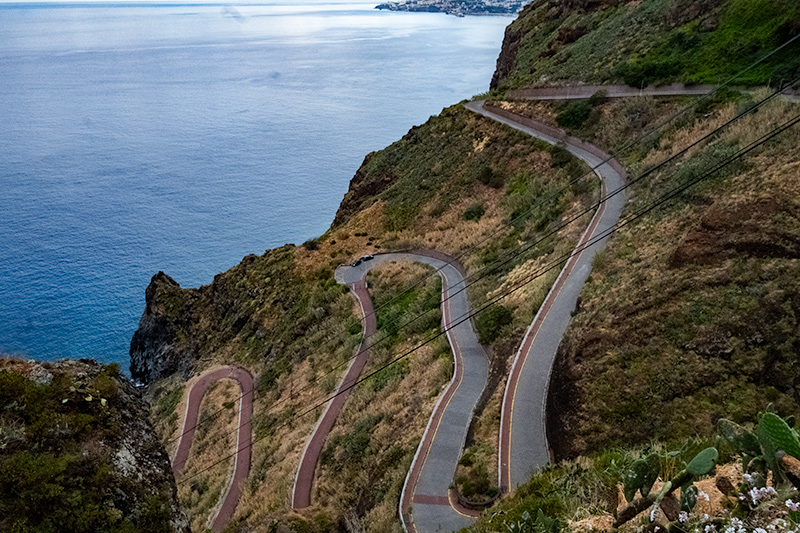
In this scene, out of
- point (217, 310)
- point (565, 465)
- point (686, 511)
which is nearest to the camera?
point (686, 511)

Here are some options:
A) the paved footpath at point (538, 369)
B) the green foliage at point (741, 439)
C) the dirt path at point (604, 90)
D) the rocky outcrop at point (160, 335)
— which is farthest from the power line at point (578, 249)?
the rocky outcrop at point (160, 335)

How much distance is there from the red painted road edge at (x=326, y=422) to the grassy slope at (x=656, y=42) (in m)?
26.5

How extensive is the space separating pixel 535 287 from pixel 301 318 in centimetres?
1773

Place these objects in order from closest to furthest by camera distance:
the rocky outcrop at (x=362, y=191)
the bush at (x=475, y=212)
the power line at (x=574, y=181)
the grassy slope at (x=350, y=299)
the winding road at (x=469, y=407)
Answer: the winding road at (x=469, y=407) → the grassy slope at (x=350, y=299) → the power line at (x=574, y=181) → the bush at (x=475, y=212) → the rocky outcrop at (x=362, y=191)

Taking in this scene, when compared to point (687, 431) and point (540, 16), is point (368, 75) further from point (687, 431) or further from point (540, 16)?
point (687, 431)

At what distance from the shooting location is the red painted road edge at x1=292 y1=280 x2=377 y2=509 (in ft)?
66.9

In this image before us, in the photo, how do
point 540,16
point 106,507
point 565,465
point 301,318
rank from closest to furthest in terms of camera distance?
point 106,507 → point 565,465 → point 301,318 → point 540,16

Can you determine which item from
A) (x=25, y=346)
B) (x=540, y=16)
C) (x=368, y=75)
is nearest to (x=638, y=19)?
(x=540, y=16)

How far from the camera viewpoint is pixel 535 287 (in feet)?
77.4

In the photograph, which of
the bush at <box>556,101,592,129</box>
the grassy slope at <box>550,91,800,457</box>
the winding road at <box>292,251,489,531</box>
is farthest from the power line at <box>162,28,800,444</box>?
the grassy slope at <box>550,91,800,457</box>

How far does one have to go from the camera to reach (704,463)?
267 inches

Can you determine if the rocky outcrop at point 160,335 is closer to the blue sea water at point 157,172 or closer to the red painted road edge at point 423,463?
the blue sea water at point 157,172

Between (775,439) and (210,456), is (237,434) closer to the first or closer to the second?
(210,456)

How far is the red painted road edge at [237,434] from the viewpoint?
23367mm
